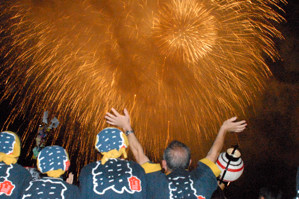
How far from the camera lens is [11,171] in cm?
174

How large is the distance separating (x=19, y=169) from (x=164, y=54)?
4.06 m

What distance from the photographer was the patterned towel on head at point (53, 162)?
1.75 m

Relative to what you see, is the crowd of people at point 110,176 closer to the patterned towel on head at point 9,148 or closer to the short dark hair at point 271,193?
the patterned towel on head at point 9,148

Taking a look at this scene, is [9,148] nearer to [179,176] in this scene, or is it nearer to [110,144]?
[110,144]

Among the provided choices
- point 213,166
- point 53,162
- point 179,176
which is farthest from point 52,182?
point 213,166

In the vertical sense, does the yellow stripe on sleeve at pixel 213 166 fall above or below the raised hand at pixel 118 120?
below

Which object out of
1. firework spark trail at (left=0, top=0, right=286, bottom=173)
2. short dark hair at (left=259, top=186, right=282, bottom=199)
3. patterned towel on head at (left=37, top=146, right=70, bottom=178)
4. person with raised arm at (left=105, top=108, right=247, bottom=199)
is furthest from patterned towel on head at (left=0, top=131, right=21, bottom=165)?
firework spark trail at (left=0, top=0, right=286, bottom=173)

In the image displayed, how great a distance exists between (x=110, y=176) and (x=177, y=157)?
544 mm

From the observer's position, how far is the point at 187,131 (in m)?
7.83

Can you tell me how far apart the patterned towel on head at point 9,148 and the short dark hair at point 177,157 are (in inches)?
47.9

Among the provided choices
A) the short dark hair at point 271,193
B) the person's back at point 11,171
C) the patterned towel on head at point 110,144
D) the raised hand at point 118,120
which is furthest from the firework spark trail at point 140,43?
the patterned towel on head at point 110,144

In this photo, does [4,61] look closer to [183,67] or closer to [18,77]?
[18,77]

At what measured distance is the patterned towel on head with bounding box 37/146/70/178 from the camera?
1.75 metres

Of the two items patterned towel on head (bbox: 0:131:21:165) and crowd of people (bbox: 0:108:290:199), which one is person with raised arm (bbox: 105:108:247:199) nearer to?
crowd of people (bbox: 0:108:290:199)
